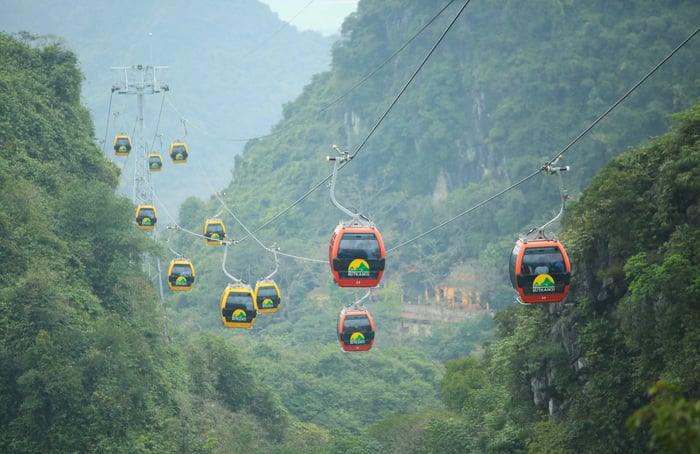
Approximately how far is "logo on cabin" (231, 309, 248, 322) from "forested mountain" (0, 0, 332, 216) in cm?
9375

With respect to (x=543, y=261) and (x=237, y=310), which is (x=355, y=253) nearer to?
(x=543, y=261)

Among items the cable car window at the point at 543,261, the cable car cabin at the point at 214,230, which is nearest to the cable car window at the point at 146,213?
the cable car cabin at the point at 214,230

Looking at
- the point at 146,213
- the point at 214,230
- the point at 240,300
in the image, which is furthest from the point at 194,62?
the point at 240,300

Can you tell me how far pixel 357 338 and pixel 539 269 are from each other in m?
7.09

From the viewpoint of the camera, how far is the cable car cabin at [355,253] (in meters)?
14.3

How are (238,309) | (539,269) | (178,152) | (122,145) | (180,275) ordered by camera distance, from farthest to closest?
(122,145), (178,152), (180,275), (238,309), (539,269)

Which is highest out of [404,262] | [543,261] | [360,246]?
[404,262]

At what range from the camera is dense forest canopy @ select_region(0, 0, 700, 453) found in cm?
1772

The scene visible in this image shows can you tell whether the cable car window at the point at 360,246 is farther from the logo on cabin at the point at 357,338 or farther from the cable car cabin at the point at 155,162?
the cable car cabin at the point at 155,162

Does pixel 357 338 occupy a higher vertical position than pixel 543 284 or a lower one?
lower

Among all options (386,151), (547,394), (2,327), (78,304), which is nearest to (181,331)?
(78,304)

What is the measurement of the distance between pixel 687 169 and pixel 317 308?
121ft

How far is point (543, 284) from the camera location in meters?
14.1

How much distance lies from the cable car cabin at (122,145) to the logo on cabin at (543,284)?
24.7 m
